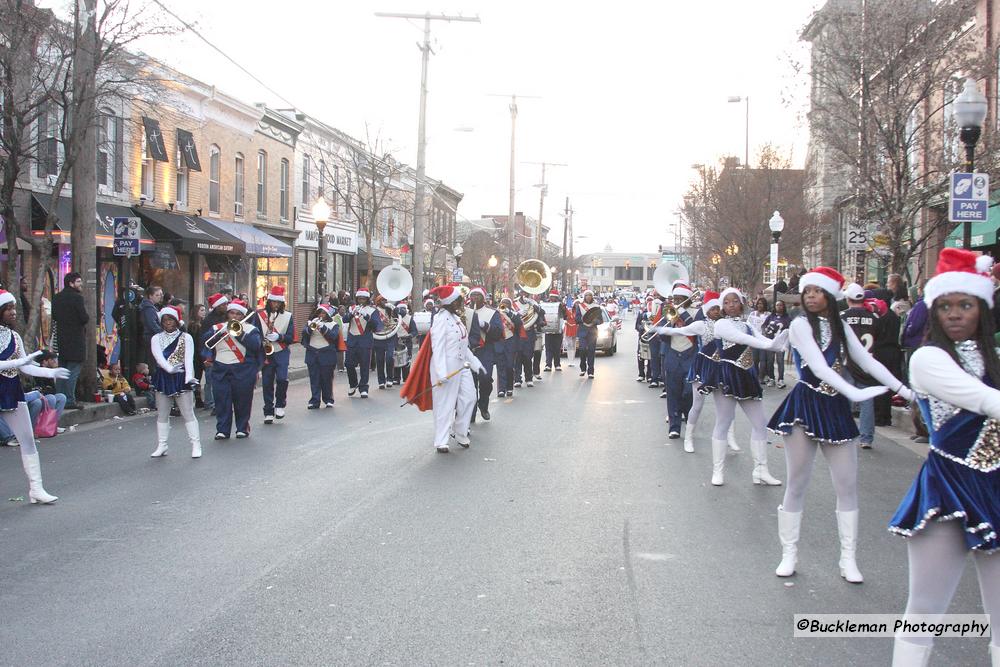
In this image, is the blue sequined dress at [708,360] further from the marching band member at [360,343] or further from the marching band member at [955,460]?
the marching band member at [360,343]

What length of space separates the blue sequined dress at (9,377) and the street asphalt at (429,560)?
94 centimetres

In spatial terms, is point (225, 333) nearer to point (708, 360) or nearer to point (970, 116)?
point (708, 360)

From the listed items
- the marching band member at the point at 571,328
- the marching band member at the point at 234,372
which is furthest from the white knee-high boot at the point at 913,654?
the marching band member at the point at 571,328

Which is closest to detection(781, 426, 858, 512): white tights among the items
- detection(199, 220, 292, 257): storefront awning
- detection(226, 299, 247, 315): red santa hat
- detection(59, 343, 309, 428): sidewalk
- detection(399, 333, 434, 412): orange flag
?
detection(399, 333, 434, 412): orange flag

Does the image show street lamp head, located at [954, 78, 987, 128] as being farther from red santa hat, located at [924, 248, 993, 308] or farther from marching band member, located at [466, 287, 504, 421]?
red santa hat, located at [924, 248, 993, 308]

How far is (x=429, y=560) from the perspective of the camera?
20.6ft

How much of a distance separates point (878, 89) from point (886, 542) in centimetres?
1202

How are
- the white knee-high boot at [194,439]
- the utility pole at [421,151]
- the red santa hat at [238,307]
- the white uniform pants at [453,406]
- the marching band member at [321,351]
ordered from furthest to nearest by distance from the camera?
the utility pole at [421,151]
the marching band member at [321,351]
the red santa hat at [238,307]
the white uniform pants at [453,406]
the white knee-high boot at [194,439]

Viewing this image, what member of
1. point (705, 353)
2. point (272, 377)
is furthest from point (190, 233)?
point (705, 353)

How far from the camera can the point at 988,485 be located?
3680mm

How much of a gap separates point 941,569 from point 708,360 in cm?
559

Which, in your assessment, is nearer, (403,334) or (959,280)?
(959,280)

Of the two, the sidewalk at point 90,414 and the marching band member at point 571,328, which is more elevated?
the marching band member at point 571,328

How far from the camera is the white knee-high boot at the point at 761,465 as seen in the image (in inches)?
346
